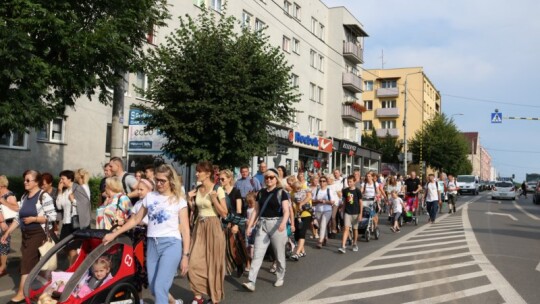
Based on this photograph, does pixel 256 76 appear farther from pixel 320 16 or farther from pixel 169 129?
pixel 320 16

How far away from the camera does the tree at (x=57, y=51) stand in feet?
26.6

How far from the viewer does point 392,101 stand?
7250 centimetres

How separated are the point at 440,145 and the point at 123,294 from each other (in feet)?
188

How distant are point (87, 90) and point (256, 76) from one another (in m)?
6.63

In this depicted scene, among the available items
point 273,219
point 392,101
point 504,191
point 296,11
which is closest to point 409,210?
point 273,219

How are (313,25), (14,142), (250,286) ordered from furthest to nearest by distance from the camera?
(313,25) → (14,142) → (250,286)

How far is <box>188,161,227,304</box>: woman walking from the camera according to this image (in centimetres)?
637

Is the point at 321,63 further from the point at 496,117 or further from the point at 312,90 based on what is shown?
the point at 496,117

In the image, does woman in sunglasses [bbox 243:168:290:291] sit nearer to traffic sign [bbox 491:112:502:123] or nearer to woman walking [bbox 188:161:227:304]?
woman walking [bbox 188:161:227:304]

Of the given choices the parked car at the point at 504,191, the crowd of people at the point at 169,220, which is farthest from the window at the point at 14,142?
the parked car at the point at 504,191

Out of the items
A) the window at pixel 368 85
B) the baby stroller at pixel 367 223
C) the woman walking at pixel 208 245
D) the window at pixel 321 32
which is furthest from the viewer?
the window at pixel 368 85

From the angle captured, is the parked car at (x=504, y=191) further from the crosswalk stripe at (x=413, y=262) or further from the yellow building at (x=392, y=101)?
the crosswalk stripe at (x=413, y=262)

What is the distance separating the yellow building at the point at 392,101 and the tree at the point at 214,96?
5569 centimetres

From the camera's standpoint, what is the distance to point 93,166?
22328 mm
